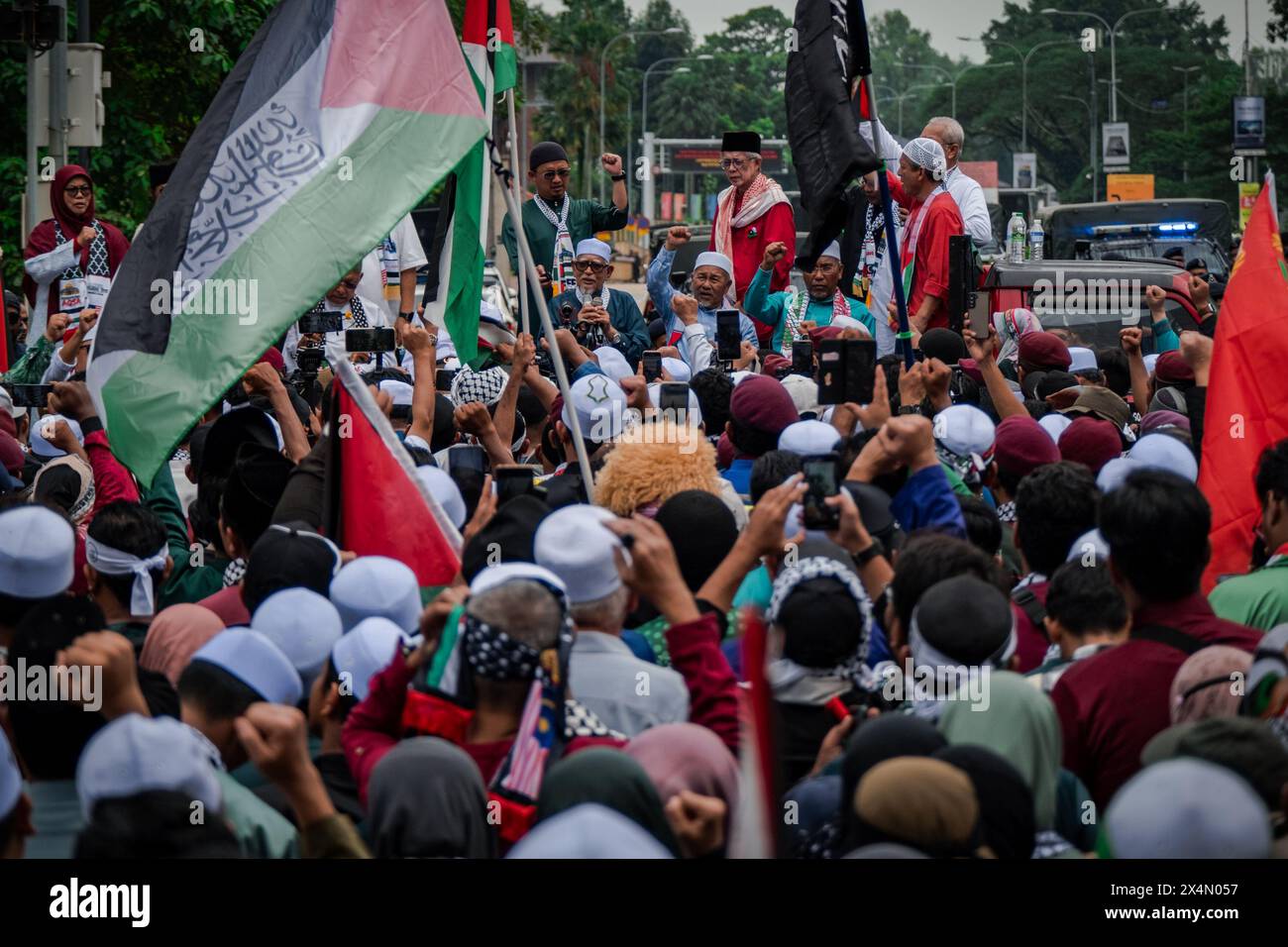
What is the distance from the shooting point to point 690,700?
3734mm

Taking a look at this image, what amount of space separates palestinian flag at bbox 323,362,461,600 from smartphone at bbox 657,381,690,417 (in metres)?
1.54

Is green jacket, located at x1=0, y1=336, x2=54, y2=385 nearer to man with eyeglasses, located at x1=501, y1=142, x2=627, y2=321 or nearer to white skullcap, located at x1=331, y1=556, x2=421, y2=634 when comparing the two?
man with eyeglasses, located at x1=501, y1=142, x2=627, y2=321

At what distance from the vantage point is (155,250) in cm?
586

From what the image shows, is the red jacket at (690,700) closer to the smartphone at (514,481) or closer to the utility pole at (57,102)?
the smartphone at (514,481)

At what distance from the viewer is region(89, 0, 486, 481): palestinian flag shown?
18.2ft

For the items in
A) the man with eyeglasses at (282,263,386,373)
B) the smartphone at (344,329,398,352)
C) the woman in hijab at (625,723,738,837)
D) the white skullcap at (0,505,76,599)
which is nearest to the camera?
the woman in hijab at (625,723,738,837)

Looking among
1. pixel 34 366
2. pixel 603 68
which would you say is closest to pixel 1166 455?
pixel 34 366

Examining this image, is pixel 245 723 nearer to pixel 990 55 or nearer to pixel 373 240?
pixel 373 240

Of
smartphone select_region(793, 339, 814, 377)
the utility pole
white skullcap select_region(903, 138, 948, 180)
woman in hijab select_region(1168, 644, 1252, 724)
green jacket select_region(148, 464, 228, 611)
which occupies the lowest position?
woman in hijab select_region(1168, 644, 1252, 724)

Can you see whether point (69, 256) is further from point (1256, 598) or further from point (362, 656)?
point (1256, 598)

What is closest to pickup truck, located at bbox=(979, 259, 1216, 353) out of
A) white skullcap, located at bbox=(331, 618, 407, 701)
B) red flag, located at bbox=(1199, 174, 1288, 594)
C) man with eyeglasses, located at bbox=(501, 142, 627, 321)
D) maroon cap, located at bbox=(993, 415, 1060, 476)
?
man with eyeglasses, located at bbox=(501, 142, 627, 321)

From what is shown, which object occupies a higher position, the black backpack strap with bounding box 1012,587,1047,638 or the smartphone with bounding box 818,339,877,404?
the smartphone with bounding box 818,339,877,404
